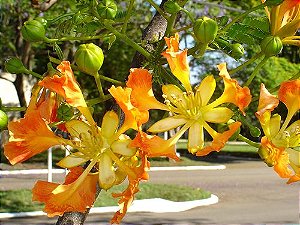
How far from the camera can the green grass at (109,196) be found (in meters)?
11.3

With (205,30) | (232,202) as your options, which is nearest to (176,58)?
(205,30)

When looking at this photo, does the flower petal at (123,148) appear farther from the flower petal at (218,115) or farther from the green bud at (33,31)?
the green bud at (33,31)

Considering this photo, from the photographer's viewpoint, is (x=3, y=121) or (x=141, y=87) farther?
(x=3, y=121)

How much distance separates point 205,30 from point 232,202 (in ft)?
41.8

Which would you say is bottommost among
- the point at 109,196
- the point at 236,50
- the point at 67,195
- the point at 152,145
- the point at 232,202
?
the point at 232,202

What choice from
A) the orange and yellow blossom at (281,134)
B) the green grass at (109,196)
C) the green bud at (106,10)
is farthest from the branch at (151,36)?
the green grass at (109,196)

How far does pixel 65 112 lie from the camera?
105 cm

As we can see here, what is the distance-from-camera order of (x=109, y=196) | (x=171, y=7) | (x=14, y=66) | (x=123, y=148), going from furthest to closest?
(x=109, y=196)
(x=14, y=66)
(x=171, y=7)
(x=123, y=148)

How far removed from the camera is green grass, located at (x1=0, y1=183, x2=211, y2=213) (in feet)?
37.0

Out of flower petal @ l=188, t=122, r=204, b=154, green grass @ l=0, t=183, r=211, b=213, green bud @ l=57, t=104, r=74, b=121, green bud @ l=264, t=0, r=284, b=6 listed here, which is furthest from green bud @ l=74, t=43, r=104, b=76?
green grass @ l=0, t=183, r=211, b=213

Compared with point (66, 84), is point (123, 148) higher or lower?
lower

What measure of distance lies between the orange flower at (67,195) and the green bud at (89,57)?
0.57 ft

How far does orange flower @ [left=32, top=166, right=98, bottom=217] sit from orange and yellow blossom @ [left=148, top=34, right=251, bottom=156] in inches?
5.4

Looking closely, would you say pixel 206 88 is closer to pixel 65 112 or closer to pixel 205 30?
pixel 205 30
